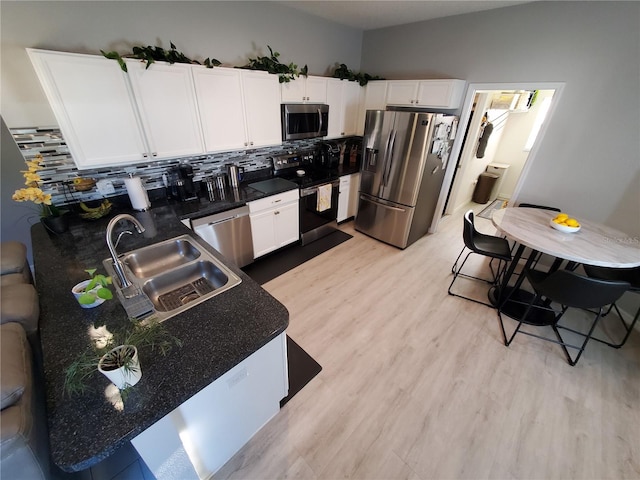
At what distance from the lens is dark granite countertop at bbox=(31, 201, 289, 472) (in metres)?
0.77

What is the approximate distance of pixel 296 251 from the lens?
3.35 metres

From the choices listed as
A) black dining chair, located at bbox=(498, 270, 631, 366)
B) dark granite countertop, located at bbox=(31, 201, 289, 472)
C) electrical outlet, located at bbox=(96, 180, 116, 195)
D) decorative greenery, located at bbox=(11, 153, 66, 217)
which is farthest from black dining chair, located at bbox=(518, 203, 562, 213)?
decorative greenery, located at bbox=(11, 153, 66, 217)

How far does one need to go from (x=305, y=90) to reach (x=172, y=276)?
257 cm

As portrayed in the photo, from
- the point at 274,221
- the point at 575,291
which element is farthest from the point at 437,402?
the point at 274,221

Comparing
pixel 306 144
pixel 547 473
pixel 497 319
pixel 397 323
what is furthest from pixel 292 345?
pixel 306 144

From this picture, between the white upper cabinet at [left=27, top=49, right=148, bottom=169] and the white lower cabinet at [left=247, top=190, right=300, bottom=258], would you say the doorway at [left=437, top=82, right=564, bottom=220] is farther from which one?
the white upper cabinet at [left=27, top=49, right=148, bottom=169]

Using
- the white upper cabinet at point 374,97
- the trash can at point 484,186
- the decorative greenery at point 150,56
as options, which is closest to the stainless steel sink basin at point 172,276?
the decorative greenery at point 150,56

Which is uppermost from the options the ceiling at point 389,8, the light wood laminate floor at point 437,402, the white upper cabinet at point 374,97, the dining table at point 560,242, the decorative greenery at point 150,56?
the ceiling at point 389,8

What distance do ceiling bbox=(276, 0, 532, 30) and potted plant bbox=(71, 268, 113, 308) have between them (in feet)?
10.6

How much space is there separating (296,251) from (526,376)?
8.34ft

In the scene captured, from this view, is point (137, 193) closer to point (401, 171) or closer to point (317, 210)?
point (317, 210)

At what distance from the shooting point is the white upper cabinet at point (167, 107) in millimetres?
1941

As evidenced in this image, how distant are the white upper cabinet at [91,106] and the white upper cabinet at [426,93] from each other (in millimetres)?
3011

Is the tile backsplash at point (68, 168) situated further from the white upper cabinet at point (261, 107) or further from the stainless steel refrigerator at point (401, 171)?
the stainless steel refrigerator at point (401, 171)
